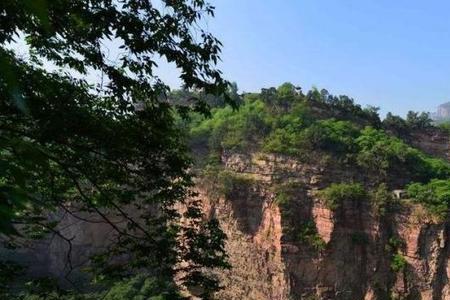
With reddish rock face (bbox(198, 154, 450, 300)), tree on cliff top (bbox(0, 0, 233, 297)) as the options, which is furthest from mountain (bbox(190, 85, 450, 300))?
tree on cliff top (bbox(0, 0, 233, 297))

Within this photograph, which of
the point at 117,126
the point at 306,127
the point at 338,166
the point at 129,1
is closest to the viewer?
the point at 129,1

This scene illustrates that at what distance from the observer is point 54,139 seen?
167 inches

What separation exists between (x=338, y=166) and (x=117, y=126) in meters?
19.8

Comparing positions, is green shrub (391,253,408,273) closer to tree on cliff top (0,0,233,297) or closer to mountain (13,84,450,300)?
mountain (13,84,450,300)

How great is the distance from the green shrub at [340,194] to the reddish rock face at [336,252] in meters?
0.30

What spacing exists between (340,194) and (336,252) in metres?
2.46

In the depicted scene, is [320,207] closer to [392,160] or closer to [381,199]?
[381,199]

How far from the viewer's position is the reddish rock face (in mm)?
20828

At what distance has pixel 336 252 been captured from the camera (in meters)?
21.6

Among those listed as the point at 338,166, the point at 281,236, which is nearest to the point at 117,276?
the point at 281,236

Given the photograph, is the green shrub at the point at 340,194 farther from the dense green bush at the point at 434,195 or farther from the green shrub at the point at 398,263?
the green shrub at the point at 398,263

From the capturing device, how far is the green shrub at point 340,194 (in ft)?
71.5

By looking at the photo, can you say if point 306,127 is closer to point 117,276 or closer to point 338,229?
point 338,229

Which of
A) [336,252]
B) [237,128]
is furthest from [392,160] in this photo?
[237,128]
